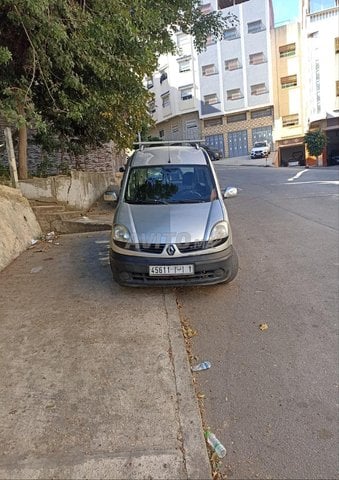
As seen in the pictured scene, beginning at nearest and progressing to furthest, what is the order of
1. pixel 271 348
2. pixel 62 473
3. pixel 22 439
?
pixel 62 473
pixel 22 439
pixel 271 348

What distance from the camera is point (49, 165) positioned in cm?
1050

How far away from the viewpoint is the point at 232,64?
41219 mm

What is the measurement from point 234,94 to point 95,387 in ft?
140

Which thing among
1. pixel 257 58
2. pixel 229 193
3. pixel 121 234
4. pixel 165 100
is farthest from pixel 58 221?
pixel 165 100

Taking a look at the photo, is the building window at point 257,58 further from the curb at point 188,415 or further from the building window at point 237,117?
the curb at point 188,415

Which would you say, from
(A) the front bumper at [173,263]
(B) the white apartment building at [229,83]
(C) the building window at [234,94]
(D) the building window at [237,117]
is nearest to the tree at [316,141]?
(B) the white apartment building at [229,83]

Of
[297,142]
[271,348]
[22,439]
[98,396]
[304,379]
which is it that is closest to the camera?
[22,439]

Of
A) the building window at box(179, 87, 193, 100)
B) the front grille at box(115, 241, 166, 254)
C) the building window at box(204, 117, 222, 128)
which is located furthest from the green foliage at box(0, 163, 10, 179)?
the building window at box(179, 87, 193, 100)

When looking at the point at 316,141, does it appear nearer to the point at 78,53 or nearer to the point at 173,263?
the point at 78,53

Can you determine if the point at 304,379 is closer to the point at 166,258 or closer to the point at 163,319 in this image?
the point at 163,319

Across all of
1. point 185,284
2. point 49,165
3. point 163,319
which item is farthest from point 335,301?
point 49,165

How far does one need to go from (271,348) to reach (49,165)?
862 cm

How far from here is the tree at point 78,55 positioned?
215 inches

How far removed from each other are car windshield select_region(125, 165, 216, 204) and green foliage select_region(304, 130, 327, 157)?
104ft
